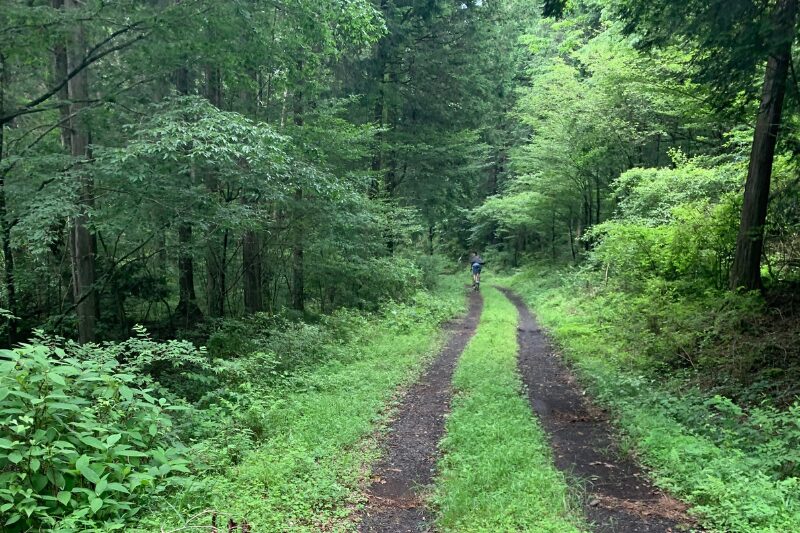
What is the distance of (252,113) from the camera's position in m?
12.3

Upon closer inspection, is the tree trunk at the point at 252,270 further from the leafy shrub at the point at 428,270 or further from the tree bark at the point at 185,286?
the leafy shrub at the point at 428,270

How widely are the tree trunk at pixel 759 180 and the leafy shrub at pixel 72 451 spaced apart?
29.1ft

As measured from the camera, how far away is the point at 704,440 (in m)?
4.95

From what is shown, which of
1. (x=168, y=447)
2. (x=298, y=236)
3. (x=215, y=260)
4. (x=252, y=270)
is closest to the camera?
(x=168, y=447)

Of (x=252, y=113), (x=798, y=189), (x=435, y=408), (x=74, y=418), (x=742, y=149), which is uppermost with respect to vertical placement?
(x=252, y=113)

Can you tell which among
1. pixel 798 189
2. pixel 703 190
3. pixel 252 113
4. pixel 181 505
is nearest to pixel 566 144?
pixel 703 190

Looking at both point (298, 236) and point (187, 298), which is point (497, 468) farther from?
point (187, 298)

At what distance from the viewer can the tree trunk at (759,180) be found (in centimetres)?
704

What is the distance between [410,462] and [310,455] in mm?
1113

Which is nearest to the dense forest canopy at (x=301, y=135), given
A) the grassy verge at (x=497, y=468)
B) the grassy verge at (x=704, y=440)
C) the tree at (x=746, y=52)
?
the tree at (x=746, y=52)

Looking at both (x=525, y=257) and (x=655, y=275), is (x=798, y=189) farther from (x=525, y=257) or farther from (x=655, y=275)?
(x=525, y=257)

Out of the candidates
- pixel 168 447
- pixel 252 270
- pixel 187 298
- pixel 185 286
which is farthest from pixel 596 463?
pixel 185 286

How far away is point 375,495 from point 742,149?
37.1ft

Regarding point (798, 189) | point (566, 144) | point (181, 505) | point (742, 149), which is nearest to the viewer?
point (181, 505)
